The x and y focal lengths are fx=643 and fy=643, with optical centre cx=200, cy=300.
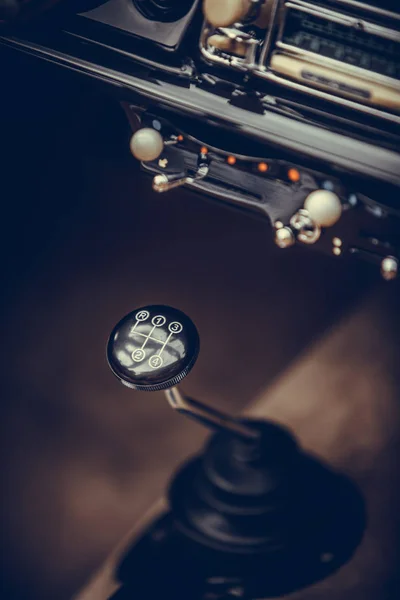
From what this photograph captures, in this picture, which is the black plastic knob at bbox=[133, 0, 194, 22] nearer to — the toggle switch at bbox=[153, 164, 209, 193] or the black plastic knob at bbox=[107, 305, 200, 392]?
the toggle switch at bbox=[153, 164, 209, 193]

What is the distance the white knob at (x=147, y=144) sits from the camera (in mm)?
1306

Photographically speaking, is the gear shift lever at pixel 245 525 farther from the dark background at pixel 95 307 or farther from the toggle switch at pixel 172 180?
the toggle switch at pixel 172 180

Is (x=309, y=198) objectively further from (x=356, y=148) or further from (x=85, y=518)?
(x=85, y=518)

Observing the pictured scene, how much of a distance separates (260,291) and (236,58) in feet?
3.30

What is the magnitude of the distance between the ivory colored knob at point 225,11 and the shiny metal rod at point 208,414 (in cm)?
75

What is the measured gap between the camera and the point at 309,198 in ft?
4.01

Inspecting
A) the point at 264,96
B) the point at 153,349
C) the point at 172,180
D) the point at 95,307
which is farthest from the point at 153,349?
the point at 95,307

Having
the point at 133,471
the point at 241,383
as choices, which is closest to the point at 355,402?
the point at 241,383

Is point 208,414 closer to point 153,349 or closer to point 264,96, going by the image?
point 153,349

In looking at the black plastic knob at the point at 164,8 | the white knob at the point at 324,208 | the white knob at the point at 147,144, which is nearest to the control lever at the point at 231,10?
the black plastic knob at the point at 164,8

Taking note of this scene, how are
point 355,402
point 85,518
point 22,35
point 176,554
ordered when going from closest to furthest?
point 22,35 → point 176,554 → point 85,518 → point 355,402

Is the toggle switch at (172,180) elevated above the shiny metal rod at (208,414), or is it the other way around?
the toggle switch at (172,180)

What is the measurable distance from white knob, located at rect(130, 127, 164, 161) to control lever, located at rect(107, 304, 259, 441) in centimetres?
31

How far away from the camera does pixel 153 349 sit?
121 centimetres
